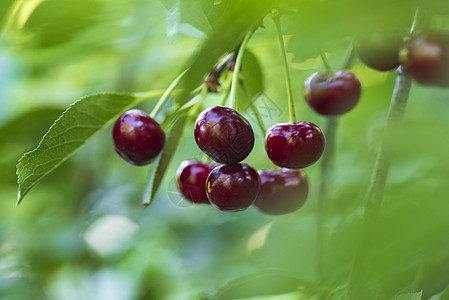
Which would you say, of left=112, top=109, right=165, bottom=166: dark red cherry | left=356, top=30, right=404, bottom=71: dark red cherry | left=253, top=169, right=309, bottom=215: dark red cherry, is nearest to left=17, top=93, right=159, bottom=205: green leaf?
left=112, top=109, right=165, bottom=166: dark red cherry

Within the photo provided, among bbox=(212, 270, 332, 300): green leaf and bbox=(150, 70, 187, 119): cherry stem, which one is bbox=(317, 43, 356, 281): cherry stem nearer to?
bbox=(212, 270, 332, 300): green leaf

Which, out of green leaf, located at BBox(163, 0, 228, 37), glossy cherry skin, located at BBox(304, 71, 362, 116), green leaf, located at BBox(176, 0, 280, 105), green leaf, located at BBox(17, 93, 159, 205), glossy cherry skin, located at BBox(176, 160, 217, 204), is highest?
green leaf, located at BBox(176, 0, 280, 105)

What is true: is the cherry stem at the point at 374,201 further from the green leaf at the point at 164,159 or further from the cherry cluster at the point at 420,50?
the green leaf at the point at 164,159

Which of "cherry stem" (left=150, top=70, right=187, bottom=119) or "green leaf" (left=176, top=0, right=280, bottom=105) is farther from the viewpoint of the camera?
"cherry stem" (left=150, top=70, right=187, bottom=119)

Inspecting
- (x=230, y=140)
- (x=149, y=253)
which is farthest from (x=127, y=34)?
(x=230, y=140)

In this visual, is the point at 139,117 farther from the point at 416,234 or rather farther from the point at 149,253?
the point at 149,253

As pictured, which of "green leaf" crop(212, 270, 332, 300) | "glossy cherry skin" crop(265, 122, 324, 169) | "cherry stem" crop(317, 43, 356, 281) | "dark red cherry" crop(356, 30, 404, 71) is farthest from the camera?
"cherry stem" crop(317, 43, 356, 281)

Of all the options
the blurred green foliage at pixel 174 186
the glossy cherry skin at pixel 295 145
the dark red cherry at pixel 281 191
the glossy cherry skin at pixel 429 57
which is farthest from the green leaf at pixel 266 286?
the glossy cherry skin at pixel 429 57
